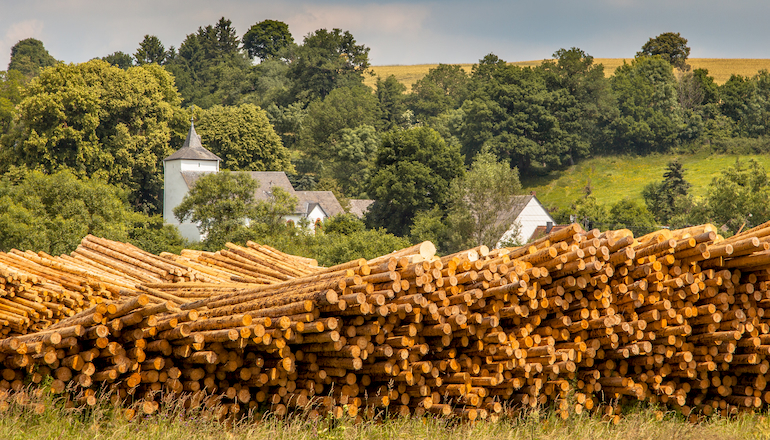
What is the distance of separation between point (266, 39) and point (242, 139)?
5301cm

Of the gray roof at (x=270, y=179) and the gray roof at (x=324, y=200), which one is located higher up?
the gray roof at (x=270, y=179)

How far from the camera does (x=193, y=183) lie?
63.6 m

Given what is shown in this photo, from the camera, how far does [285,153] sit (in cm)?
7725

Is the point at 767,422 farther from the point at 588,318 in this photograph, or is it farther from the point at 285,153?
the point at 285,153

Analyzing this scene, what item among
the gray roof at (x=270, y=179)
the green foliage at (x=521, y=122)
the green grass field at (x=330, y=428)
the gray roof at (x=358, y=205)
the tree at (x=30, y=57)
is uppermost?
the tree at (x=30, y=57)

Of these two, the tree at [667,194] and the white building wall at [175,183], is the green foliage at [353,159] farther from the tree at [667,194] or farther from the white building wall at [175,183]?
the tree at [667,194]

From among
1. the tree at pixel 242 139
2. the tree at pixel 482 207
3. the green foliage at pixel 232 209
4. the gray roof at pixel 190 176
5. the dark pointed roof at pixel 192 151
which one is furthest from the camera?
the tree at pixel 242 139

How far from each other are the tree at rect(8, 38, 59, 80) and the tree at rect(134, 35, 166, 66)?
15296mm

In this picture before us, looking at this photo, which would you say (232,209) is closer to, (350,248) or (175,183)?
(350,248)

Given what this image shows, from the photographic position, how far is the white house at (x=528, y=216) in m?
57.8

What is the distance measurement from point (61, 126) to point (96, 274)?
56.5 metres

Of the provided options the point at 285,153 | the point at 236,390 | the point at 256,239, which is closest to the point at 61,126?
the point at 285,153

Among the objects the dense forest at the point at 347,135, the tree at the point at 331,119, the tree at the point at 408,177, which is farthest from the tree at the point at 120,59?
the tree at the point at 408,177

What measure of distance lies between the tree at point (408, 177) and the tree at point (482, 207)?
4.33 m
